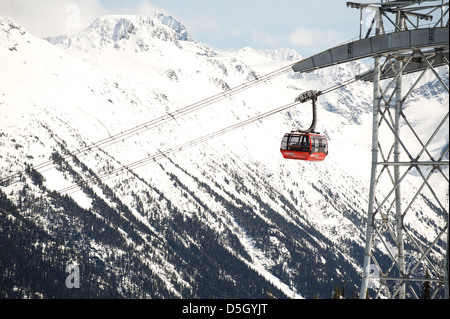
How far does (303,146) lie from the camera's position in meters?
49.1

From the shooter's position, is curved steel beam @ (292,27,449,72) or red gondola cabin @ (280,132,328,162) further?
red gondola cabin @ (280,132,328,162)

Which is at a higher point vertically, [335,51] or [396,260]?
[335,51]

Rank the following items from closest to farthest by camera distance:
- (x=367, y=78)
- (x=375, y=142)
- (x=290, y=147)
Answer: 1. (x=375, y=142)
2. (x=367, y=78)
3. (x=290, y=147)

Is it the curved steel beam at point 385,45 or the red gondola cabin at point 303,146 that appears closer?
the curved steel beam at point 385,45

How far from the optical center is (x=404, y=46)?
Result: 2736 centimetres

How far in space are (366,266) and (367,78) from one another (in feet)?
37.9

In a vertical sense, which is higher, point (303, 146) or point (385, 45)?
point (303, 146)

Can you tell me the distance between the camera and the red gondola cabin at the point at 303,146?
48.7 meters

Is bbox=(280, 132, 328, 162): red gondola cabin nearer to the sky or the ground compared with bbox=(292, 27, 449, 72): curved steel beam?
nearer to the sky

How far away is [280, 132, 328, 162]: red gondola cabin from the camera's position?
4869cm

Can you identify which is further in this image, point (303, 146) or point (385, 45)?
point (303, 146)

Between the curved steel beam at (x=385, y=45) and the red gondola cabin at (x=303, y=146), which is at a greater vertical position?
the red gondola cabin at (x=303, y=146)
